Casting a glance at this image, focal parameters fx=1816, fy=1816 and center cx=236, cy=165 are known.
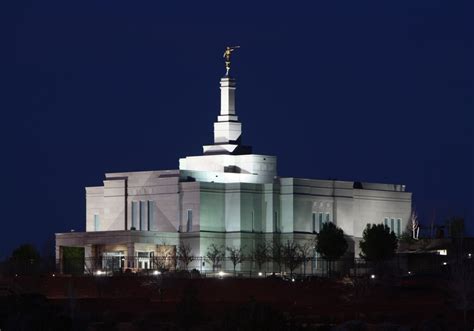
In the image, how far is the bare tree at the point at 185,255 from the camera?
115m

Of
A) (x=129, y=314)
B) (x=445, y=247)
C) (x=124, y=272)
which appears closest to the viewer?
(x=129, y=314)

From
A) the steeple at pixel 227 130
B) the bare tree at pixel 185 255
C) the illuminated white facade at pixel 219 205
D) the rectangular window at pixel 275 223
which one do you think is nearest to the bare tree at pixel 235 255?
the illuminated white facade at pixel 219 205

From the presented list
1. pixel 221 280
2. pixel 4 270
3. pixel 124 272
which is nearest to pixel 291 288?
pixel 221 280

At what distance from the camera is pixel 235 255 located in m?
117

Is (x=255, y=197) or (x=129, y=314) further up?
(x=255, y=197)

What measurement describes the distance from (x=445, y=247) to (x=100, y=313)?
44.0m

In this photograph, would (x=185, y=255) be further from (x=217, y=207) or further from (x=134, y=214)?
(x=134, y=214)

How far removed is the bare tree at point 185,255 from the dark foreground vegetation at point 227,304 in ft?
25.3

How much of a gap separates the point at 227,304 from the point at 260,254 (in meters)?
23.3

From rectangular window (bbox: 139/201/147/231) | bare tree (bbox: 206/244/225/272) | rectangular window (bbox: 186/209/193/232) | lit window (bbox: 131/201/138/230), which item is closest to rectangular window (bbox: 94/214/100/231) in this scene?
lit window (bbox: 131/201/138/230)

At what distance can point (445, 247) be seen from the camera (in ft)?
413

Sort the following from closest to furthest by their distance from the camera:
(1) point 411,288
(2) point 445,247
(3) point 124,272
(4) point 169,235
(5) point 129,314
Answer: (5) point 129,314
(1) point 411,288
(3) point 124,272
(4) point 169,235
(2) point 445,247

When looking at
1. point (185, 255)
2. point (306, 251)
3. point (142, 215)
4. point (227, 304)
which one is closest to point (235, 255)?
point (185, 255)

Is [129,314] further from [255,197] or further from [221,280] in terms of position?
[255,197]
